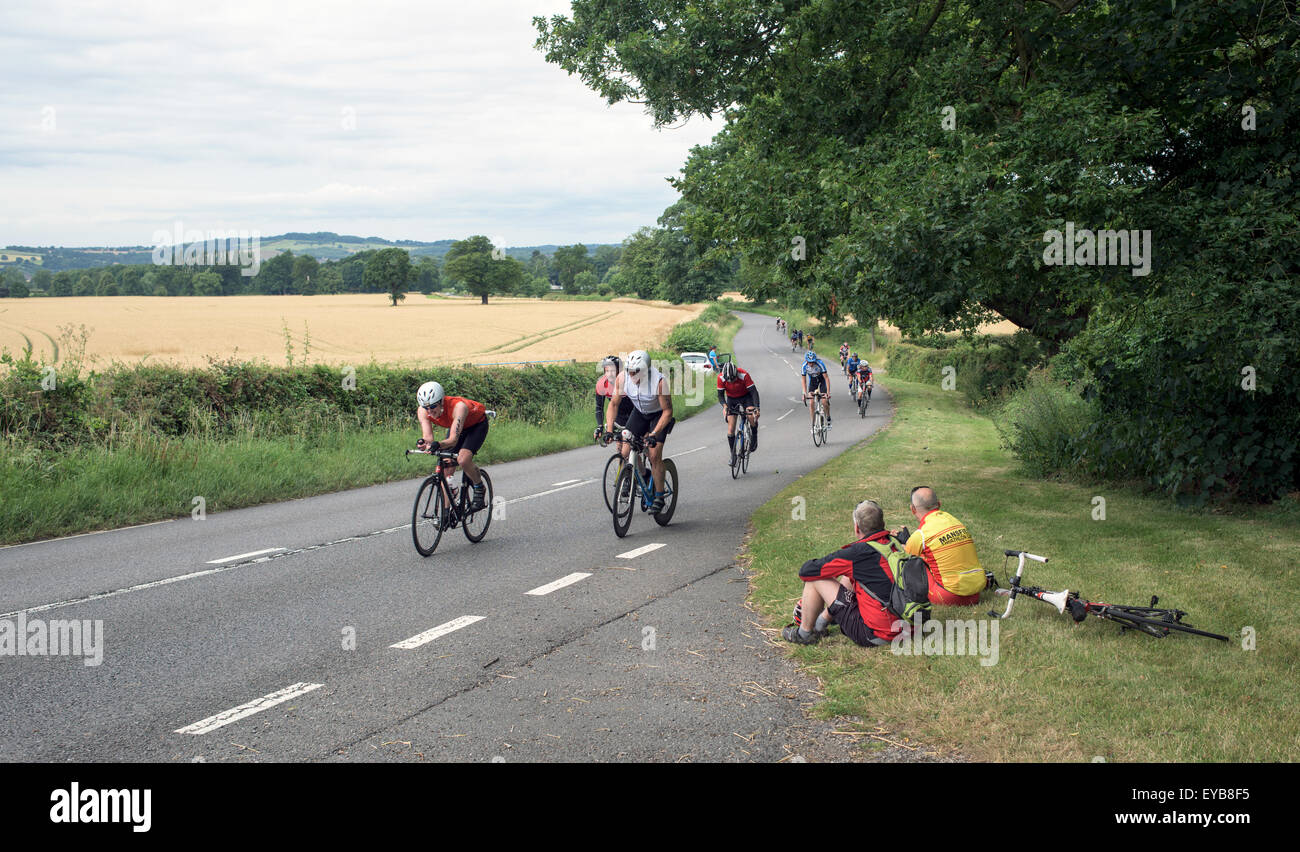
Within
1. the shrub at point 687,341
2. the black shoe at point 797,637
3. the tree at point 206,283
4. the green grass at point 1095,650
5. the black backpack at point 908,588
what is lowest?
the black shoe at point 797,637

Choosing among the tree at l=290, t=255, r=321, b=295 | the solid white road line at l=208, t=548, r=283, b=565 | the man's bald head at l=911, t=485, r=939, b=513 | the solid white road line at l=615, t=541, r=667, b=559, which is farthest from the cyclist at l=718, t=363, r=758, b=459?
the tree at l=290, t=255, r=321, b=295

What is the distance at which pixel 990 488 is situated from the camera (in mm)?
13250

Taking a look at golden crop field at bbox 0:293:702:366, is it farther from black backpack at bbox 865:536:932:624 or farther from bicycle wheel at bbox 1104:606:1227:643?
bicycle wheel at bbox 1104:606:1227:643

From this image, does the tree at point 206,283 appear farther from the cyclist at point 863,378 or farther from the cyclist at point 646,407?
the cyclist at point 646,407

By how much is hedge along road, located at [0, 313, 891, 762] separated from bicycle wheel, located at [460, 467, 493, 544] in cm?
25

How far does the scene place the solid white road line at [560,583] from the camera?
8008mm

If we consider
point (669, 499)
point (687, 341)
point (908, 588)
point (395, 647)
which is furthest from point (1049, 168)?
point (687, 341)

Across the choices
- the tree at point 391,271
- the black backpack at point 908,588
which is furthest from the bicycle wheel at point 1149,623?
the tree at point 391,271

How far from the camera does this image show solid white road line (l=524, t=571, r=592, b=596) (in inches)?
315

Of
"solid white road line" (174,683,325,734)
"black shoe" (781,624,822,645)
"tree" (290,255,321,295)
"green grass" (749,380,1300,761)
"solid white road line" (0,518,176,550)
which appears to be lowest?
"solid white road line" (0,518,176,550)

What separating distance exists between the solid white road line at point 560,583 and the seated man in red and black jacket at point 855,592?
8.05 feet
